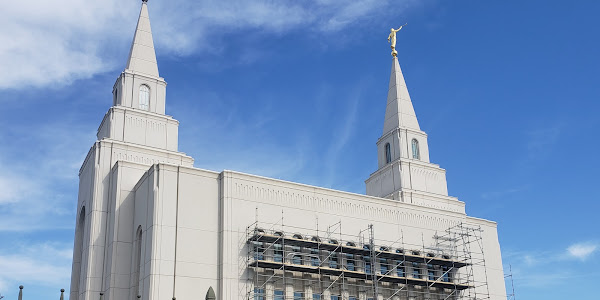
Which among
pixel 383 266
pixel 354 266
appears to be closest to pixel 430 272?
pixel 383 266

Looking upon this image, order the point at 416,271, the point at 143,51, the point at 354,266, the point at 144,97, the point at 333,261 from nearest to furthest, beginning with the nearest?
the point at 333,261 → the point at 354,266 → the point at 416,271 → the point at 144,97 → the point at 143,51

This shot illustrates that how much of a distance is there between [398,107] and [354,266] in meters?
17.3

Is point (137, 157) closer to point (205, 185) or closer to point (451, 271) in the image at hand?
point (205, 185)

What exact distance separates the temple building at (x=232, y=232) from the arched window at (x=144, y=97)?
0.24ft

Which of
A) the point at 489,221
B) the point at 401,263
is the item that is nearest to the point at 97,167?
the point at 401,263

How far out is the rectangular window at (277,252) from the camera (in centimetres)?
4034

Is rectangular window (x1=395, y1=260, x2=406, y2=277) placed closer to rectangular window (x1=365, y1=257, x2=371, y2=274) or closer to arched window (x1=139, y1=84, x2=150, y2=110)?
rectangular window (x1=365, y1=257, x2=371, y2=274)

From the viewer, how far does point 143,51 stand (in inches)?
1948

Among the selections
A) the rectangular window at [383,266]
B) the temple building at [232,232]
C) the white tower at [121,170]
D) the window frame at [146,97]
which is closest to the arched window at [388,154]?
the temple building at [232,232]

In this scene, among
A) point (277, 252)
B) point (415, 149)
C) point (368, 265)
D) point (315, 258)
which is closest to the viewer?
point (277, 252)

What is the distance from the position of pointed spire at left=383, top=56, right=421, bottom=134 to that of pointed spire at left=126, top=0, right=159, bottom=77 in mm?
19777

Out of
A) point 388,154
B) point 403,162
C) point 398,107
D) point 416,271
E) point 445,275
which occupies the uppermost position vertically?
point 398,107

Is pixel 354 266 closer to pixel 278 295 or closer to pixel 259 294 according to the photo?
pixel 278 295

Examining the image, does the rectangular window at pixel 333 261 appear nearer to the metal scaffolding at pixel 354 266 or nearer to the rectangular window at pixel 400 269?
the metal scaffolding at pixel 354 266
